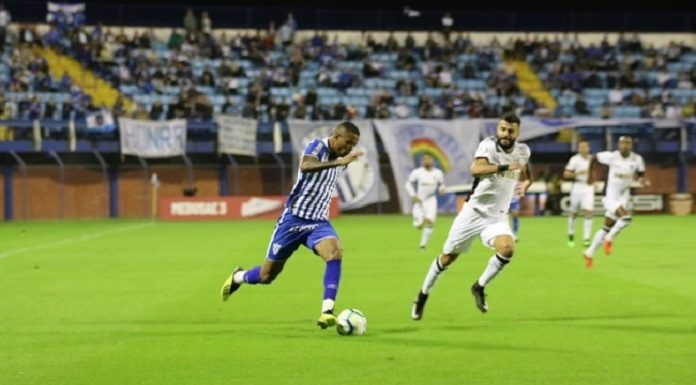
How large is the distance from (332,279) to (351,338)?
0.81 metres

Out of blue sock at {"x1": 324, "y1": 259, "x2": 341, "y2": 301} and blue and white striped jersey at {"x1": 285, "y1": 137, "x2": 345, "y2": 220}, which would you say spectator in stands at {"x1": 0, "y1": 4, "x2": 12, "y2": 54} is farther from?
blue sock at {"x1": 324, "y1": 259, "x2": 341, "y2": 301}

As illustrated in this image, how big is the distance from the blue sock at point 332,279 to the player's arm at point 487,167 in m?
1.83

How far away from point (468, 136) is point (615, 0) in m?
19.7

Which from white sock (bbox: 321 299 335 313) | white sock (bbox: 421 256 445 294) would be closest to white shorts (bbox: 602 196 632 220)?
white sock (bbox: 421 256 445 294)

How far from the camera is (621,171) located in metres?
22.0

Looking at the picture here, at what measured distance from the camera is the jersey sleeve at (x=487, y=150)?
11945mm

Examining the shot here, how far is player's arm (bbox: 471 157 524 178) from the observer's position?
38.1ft

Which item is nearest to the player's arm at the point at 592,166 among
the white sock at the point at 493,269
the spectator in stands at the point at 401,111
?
the white sock at the point at 493,269

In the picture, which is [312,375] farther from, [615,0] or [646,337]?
[615,0]

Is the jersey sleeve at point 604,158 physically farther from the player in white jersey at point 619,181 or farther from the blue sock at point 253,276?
the blue sock at point 253,276

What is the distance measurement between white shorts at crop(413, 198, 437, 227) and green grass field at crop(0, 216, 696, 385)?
2.35 metres

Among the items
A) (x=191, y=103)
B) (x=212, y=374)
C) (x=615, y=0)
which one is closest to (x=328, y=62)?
(x=191, y=103)

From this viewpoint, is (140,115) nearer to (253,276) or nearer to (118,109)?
(118,109)

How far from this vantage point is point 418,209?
27.4 m
